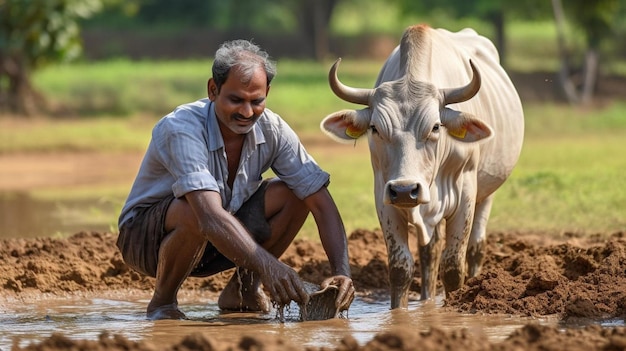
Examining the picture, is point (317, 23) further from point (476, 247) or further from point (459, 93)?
point (459, 93)

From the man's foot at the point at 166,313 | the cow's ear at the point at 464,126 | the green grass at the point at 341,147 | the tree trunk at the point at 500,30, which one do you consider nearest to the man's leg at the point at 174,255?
the man's foot at the point at 166,313

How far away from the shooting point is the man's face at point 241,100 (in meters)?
5.90

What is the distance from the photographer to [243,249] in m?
5.66

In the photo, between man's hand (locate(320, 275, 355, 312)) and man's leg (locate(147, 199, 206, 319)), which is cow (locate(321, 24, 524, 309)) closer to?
man's hand (locate(320, 275, 355, 312))

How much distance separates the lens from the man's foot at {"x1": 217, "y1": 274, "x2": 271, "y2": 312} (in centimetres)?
662

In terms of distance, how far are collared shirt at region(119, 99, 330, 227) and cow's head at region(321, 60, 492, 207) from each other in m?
0.44

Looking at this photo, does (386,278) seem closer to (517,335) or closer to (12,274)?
(12,274)

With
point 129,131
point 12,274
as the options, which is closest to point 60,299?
point 12,274

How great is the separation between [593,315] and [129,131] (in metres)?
14.7

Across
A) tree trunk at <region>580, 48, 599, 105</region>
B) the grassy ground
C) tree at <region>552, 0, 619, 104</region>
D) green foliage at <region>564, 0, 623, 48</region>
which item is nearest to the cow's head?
the grassy ground

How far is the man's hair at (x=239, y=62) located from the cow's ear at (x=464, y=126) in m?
1.09

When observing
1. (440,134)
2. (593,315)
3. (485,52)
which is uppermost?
(485,52)

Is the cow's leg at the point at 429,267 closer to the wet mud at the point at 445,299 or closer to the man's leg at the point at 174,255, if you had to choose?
the wet mud at the point at 445,299

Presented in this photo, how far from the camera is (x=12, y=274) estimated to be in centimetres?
741
